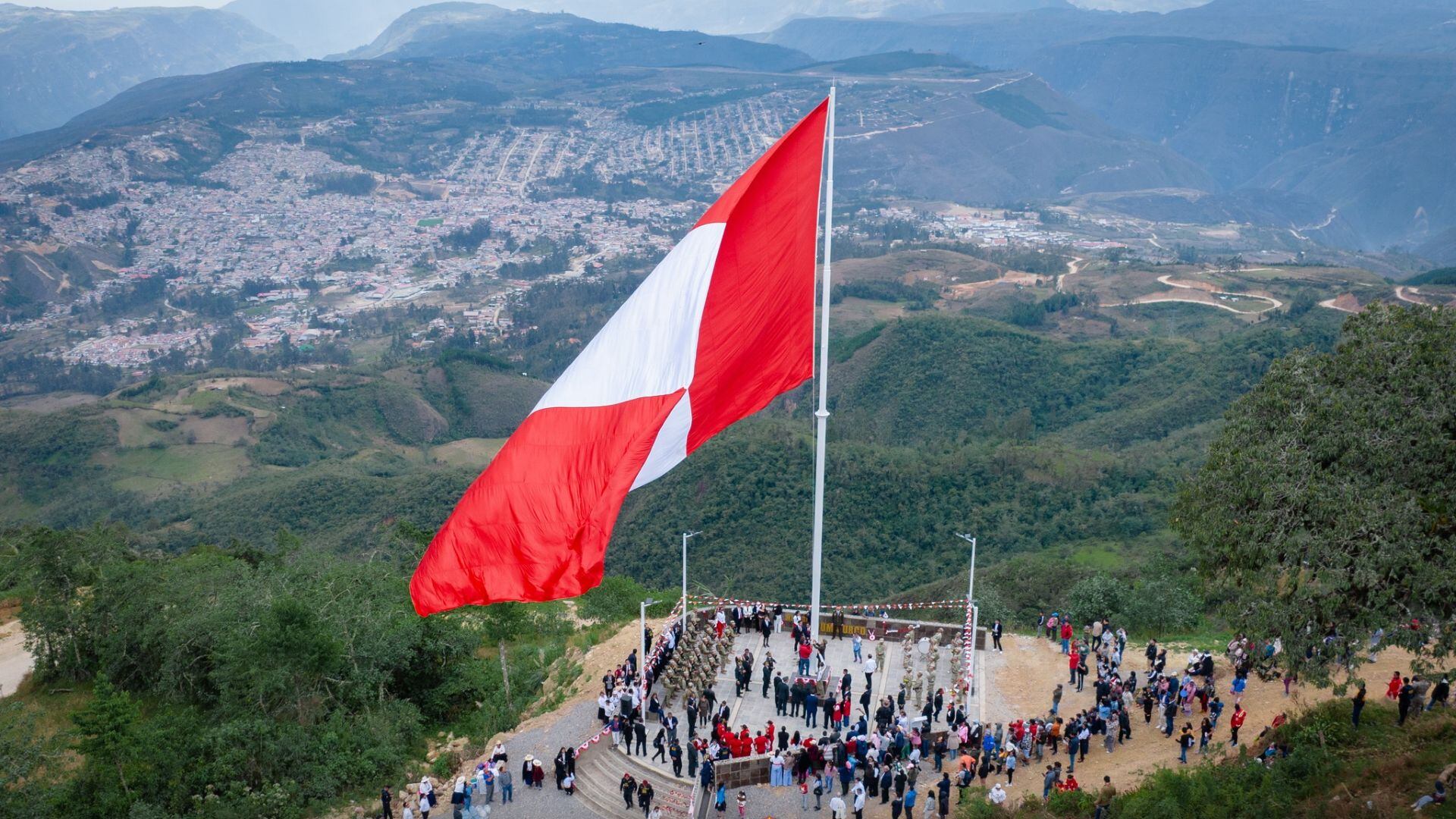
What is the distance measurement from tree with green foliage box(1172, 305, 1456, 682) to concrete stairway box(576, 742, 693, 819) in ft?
43.8

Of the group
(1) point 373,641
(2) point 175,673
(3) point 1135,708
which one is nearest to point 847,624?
(3) point 1135,708

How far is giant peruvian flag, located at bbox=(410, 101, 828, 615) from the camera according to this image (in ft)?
59.9

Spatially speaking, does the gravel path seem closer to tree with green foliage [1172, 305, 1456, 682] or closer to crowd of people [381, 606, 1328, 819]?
crowd of people [381, 606, 1328, 819]

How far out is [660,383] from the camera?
19375 millimetres

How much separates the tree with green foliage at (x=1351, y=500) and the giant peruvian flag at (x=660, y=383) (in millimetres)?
11602

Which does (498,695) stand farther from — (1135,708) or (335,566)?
(1135,708)

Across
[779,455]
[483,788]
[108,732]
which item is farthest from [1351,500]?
[779,455]

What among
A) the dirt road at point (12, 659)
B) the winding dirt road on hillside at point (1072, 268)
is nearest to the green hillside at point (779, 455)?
the dirt road at point (12, 659)

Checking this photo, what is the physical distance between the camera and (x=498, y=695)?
107 ft

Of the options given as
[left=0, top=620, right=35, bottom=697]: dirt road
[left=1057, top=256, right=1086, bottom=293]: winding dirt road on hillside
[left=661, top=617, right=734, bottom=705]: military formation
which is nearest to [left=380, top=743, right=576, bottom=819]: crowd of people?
[left=661, top=617, right=734, bottom=705]: military formation

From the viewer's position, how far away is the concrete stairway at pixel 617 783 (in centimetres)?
2480

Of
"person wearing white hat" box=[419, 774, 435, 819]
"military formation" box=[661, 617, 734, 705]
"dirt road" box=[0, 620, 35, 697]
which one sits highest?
"military formation" box=[661, 617, 734, 705]

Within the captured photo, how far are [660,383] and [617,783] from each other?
11.9 m

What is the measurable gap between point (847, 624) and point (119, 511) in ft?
266
